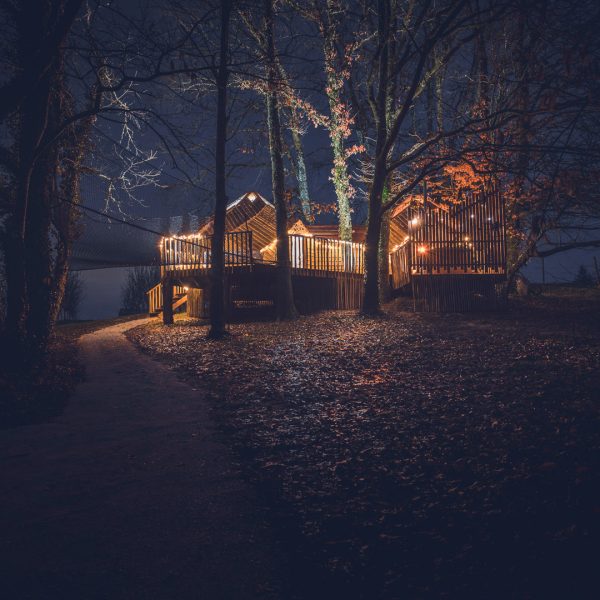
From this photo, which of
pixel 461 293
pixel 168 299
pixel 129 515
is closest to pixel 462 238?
pixel 461 293

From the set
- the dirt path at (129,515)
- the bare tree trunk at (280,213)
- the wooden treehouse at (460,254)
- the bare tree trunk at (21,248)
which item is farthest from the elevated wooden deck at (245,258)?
the dirt path at (129,515)

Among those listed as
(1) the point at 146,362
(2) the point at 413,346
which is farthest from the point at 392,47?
(1) the point at 146,362

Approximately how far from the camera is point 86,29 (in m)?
8.75

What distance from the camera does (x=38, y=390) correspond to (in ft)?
23.6

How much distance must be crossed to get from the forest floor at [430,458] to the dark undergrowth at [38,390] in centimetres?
199

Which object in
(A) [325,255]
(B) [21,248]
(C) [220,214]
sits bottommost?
(B) [21,248]

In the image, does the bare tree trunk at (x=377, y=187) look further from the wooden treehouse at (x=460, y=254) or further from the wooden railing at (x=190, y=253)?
the wooden railing at (x=190, y=253)

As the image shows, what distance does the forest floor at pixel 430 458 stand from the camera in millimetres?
2631

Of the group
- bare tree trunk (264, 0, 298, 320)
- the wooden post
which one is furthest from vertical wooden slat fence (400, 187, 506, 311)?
the wooden post

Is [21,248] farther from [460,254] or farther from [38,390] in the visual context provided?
[460,254]

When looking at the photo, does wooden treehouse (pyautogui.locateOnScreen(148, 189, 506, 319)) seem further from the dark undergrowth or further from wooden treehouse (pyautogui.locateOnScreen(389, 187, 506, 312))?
the dark undergrowth

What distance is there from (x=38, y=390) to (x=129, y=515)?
476 centimetres

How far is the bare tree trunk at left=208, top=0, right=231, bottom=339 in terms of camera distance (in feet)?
41.4

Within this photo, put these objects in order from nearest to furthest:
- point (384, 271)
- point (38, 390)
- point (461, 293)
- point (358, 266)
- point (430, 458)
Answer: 1. point (430, 458)
2. point (38, 390)
3. point (461, 293)
4. point (384, 271)
5. point (358, 266)
